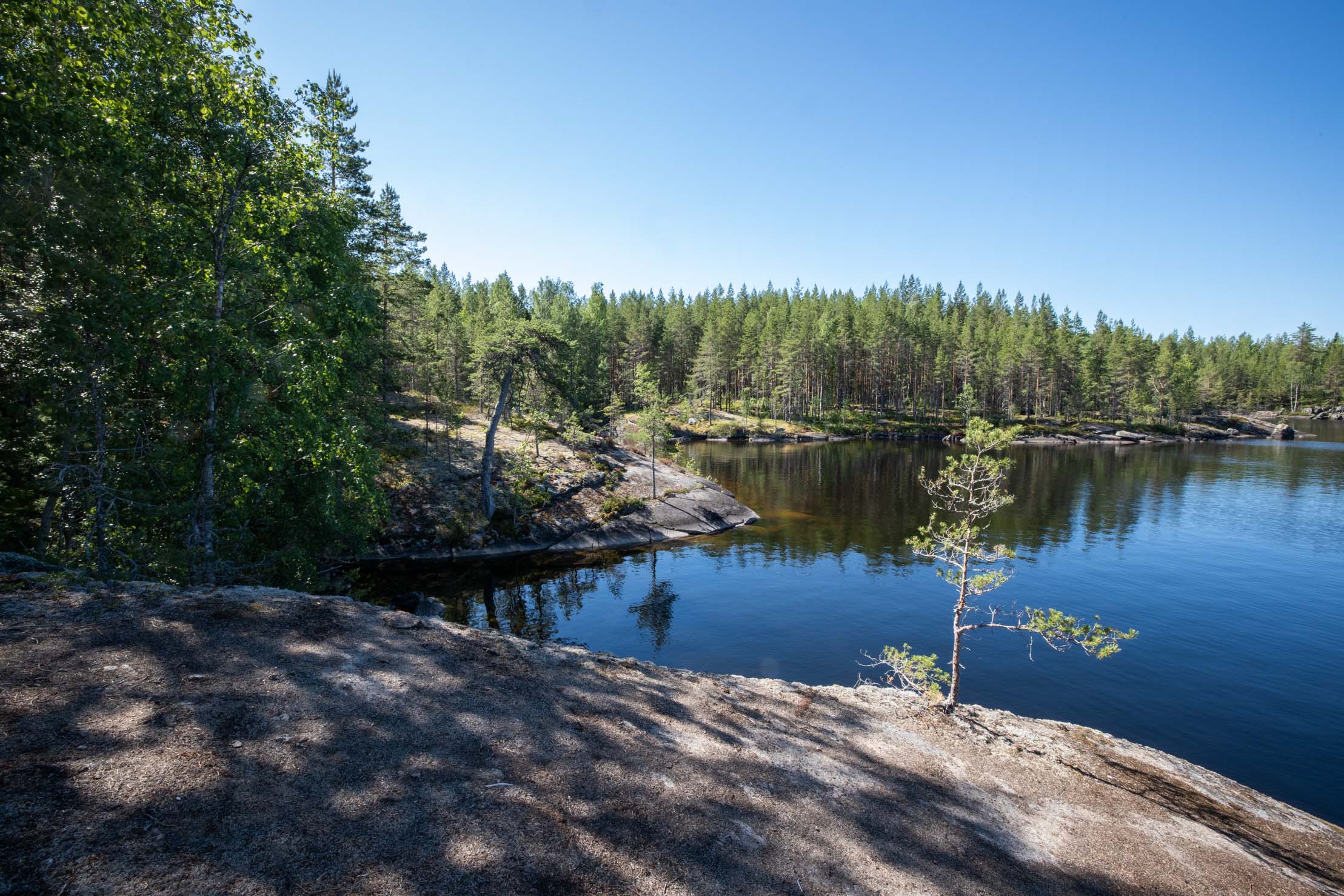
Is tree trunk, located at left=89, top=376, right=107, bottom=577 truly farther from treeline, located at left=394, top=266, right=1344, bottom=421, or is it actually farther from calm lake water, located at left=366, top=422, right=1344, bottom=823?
treeline, located at left=394, top=266, right=1344, bottom=421

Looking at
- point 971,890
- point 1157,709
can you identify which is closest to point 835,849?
point 971,890

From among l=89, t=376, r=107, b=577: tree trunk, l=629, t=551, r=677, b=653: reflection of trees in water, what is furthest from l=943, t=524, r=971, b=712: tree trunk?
l=89, t=376, r=107, b=577: tree trunk

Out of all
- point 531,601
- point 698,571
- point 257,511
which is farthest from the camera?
point 698,571

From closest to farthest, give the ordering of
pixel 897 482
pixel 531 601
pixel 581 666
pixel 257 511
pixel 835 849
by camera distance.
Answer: pixel 835 849 < pixel 581 666 < pixel 257 511 < pixel 531 601 < pixel 897 482

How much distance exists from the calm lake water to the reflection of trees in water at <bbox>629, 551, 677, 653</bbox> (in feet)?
0.39

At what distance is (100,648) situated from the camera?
27.7ft

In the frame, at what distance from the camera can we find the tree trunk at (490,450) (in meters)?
32.5

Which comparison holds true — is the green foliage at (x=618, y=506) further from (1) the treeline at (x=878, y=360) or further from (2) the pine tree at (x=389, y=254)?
(1) the treeline at (x=878, y=360)

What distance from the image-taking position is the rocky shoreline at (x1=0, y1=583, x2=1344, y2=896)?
5816 mm

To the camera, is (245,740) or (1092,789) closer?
(245,740)

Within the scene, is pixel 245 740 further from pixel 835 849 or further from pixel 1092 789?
pixel 1092 789

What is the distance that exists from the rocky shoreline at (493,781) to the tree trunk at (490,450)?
20.7m

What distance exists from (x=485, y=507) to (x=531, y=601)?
9.53m

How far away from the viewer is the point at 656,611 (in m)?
25.7
